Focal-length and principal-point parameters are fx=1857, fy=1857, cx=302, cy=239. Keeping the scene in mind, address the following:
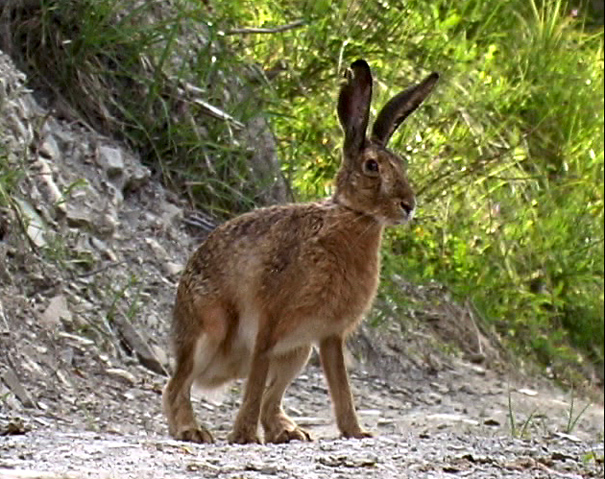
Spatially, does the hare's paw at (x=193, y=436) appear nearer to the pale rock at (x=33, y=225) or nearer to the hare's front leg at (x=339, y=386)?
the hare's front leg at (x=339, y=386)

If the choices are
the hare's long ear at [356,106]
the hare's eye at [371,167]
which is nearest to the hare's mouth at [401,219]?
the hare's eye at [371,167]

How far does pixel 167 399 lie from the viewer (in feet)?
20.9

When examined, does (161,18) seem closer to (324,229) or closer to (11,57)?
(11,57)

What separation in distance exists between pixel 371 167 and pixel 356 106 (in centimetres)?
24

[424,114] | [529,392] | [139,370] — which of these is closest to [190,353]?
[139,370]

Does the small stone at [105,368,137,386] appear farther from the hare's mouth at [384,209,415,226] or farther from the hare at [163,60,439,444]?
the hare's mouth at [384,209,415,226]

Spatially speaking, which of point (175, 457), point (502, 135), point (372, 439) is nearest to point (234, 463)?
point (175, 457)

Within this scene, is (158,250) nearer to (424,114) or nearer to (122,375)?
(122,375)

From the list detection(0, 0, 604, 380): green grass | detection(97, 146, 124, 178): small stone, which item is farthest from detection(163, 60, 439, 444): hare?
detection(0, 0, 604, 380): green grass

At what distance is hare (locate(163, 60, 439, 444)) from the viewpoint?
616cm

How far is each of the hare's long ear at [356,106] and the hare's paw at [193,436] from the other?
1.10 metres

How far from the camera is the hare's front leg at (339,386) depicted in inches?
249

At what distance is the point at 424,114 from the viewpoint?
30.8 feet

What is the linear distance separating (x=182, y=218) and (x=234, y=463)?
3.37m
